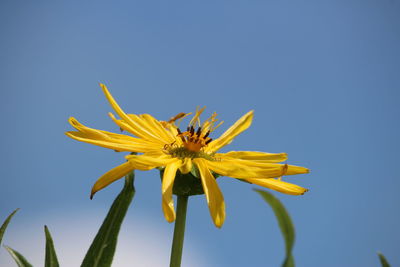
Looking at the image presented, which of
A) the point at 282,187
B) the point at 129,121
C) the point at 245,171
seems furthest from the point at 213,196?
the point at 129,121

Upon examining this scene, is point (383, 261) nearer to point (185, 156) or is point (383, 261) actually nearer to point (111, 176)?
point (111, 176)

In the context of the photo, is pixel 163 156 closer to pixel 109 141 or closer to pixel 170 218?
pixel 109 141

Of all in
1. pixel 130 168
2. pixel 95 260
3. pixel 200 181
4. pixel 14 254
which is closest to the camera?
pixel 95 260

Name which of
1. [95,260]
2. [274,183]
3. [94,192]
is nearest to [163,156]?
[94,192]

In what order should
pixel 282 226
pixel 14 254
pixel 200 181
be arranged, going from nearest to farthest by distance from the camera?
1. pixel 282 226
2. pixel 14 254
3. pixel 200 181

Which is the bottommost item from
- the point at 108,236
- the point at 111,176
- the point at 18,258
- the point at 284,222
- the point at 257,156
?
the point at 18,258

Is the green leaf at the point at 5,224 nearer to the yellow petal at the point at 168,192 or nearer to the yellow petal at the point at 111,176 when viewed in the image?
the yellow petal at the point at 111,176

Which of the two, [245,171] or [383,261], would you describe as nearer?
[383,261]
